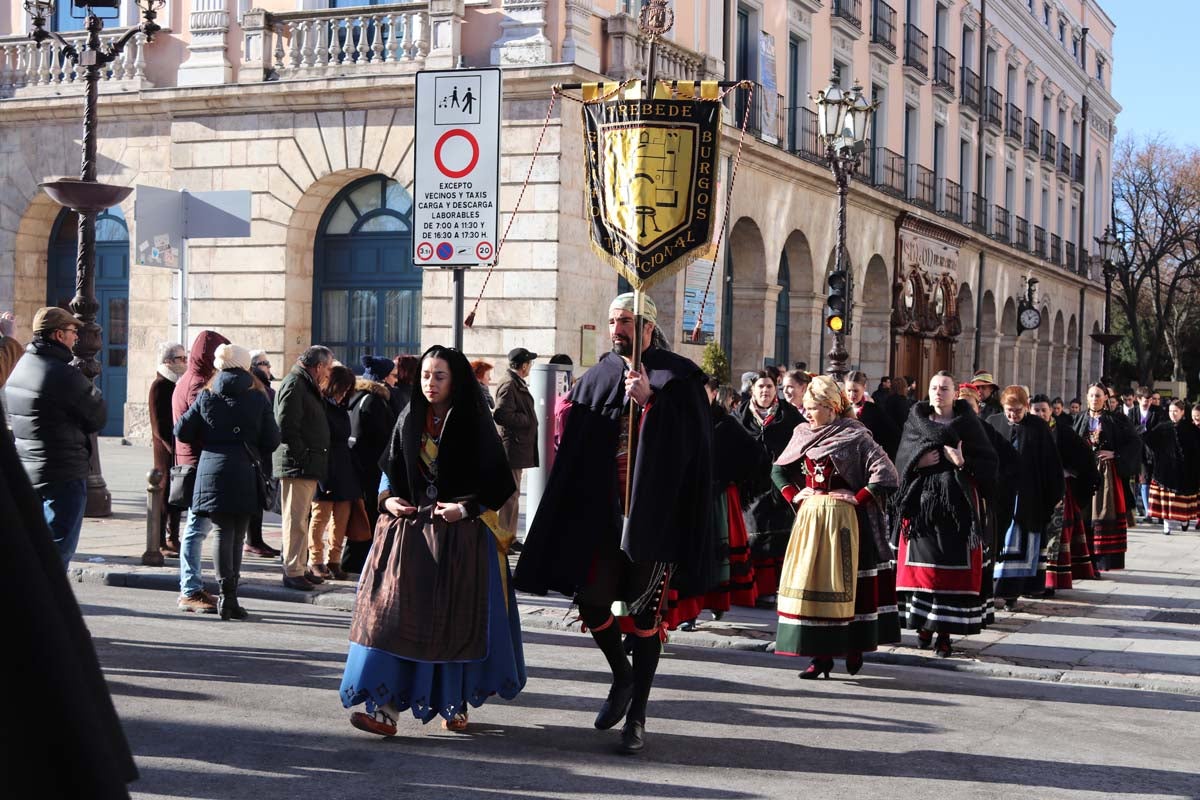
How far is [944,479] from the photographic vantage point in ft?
30.5

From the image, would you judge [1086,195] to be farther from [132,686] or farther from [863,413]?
[132,686]

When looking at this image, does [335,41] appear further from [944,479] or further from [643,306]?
[643,306]

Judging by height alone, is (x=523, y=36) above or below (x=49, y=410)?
above

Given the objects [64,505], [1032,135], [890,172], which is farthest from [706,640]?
[1032,135]

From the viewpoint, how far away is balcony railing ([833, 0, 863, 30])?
28.7 m

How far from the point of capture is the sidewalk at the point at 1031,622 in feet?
29.6

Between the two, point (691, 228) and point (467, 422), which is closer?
point (467, 422)

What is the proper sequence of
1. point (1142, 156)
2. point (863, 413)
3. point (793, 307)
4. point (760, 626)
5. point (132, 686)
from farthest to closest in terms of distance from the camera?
point (1142, 156)
point (793, 307)
point (863, 413)
point (760, 626)
point (132, 686)

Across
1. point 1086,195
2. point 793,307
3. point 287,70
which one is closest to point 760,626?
point 287,70

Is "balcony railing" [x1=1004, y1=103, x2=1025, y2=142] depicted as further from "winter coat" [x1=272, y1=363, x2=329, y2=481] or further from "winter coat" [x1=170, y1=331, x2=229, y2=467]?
"winter coat" [x1=170, y1=331, x2=229, y2=467]

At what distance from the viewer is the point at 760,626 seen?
32.8 ft

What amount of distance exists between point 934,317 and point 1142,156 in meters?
28.9

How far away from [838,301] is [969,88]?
22.5 meters

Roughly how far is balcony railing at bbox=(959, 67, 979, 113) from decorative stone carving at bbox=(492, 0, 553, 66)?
69.4ft
